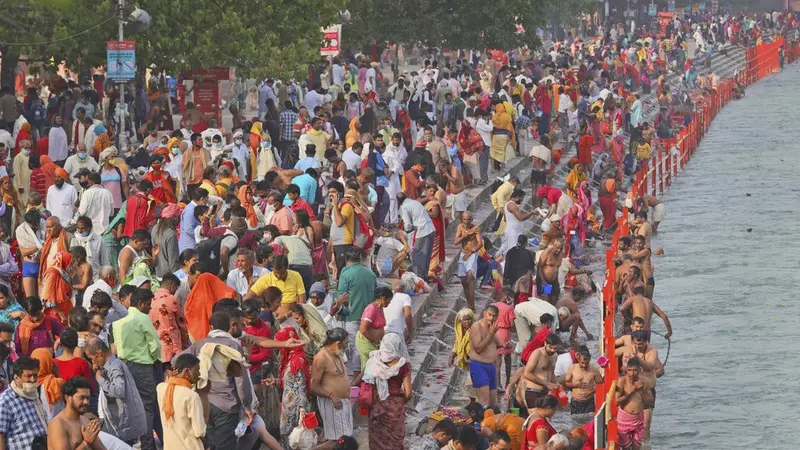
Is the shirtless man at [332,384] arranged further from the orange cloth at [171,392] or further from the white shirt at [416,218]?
the white shirt at [416,218]

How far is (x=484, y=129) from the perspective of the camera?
30797 millimetres

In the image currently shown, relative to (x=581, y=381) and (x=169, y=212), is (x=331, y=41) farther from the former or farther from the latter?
(x=581, y=381)

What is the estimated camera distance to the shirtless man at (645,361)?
17.8 m

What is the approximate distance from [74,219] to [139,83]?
12.7 meters

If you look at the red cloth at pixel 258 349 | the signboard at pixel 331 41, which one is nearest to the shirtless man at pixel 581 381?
the red cloth at pixel 258 349

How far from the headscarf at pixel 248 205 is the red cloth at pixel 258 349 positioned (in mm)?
4833

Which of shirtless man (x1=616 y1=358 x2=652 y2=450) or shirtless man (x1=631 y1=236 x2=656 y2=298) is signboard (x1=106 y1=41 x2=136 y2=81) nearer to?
shirtless man (x1=631 y1=236 x2=656 y2=298)

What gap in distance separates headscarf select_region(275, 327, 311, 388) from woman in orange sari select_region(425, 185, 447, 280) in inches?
276

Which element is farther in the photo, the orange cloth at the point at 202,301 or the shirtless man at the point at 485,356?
the shirtless man at the point at 485,356

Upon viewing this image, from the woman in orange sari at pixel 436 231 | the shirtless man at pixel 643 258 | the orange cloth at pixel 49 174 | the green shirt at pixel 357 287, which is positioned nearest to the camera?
the green shirt at pixel 357 287

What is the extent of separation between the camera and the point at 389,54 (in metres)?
56.0

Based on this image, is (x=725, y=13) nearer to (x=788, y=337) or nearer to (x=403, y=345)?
(x=788, y=337)

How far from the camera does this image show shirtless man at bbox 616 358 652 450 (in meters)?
17.4

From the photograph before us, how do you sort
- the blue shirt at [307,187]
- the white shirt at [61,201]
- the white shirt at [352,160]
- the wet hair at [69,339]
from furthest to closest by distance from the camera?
the white shirt at [352,160]
the blue shirt at [307,187]
the white shirt at [61,201]
the wet hair at [69,339]
